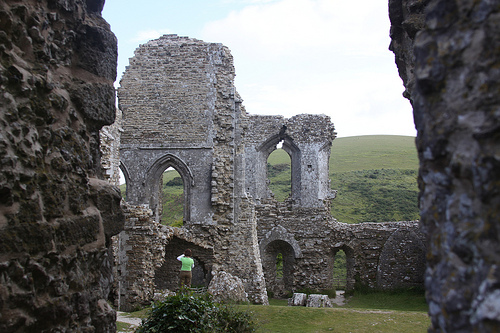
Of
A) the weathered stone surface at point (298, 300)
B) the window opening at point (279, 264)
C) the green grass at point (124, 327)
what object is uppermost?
the green grass at point (124, 327)

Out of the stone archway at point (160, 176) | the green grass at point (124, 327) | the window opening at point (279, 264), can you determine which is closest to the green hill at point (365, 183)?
the window opening at point (279, 264)

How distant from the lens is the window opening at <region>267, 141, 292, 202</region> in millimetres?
37594

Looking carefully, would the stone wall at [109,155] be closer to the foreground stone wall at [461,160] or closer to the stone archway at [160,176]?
the stone archway at [160,176]

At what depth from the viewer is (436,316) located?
1.76 meters

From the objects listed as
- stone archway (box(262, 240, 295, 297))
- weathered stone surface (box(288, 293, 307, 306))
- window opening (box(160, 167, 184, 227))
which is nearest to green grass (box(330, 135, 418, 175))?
window opening (box(160, 167, 184, 227))

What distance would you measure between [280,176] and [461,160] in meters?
42.3

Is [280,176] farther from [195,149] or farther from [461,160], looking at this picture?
[461,160]

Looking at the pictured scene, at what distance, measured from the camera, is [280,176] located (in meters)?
43.9

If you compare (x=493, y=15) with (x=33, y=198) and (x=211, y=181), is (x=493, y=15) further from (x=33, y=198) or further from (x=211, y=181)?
(x=211, y=181)

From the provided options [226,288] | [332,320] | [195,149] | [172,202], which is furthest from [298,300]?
[172,202]

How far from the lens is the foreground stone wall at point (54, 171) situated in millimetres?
2760

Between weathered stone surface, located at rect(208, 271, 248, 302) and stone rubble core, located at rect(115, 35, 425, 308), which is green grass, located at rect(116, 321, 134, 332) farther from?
stone rubble core, located at rect(115, 35, 425, 308)

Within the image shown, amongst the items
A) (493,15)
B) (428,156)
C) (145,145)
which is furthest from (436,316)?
(145,145)

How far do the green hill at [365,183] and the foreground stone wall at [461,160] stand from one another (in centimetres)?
2802
